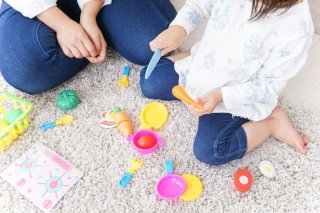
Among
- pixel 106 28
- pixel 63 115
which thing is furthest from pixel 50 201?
pixel 106 28

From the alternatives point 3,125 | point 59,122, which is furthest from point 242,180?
point 3,125

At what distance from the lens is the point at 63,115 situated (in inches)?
34.5

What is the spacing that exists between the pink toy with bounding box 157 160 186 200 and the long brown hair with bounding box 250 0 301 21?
36 centimetres

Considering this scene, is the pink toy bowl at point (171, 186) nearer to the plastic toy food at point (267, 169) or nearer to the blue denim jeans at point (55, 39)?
the plastic toy food at point (267, 169)

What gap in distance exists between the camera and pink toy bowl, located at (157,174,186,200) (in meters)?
0.74

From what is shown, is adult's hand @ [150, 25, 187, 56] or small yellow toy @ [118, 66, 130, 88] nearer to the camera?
adult's hand @ [150, 25, 187, 56]

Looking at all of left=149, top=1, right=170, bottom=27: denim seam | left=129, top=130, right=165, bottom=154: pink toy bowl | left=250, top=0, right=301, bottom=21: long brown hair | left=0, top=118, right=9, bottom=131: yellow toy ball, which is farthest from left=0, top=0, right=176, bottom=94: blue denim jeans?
left=250, top=0, right=301, bottom=21: long brown hair

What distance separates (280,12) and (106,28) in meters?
0.48

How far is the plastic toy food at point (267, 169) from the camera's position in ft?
2.57

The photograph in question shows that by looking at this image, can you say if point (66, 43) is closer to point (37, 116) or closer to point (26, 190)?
point (37, 116)

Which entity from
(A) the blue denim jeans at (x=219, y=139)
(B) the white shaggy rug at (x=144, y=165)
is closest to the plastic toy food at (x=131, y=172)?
(B) the white shaggy rug at (x=144, y=165)

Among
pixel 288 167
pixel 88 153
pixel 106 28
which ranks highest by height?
pixel 106 28

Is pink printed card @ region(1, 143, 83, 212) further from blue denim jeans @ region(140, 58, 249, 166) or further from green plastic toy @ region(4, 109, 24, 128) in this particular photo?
blue denim jeans @ region(140, 58, 249, 166)

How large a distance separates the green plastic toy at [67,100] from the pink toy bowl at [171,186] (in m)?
0.30
